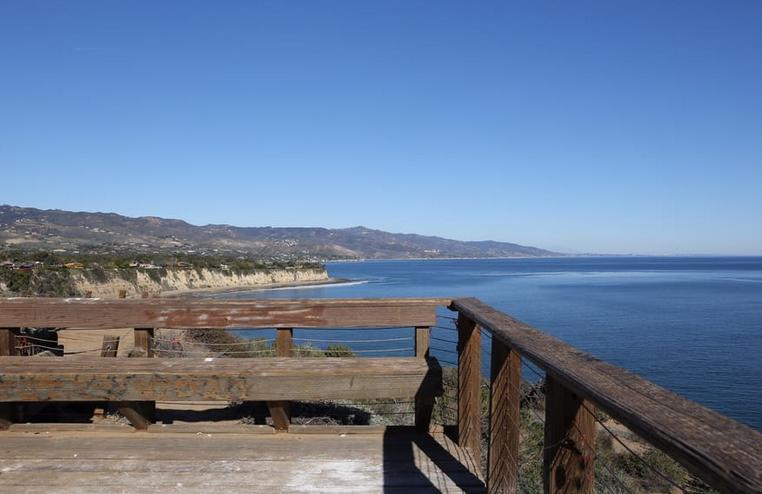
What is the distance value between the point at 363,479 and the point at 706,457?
7.75 ft

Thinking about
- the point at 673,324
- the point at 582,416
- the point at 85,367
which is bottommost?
the point at 673,324

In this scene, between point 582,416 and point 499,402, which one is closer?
point 582,416

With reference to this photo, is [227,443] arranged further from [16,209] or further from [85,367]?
[16,209]

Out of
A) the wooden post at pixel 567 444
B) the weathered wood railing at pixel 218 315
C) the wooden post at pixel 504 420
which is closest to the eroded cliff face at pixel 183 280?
the weathered wood railing at pixel 218 315

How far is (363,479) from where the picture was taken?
10.3 ft

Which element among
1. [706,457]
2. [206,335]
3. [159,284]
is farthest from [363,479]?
[159,284]

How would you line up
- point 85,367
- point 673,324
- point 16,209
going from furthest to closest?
point 16,209
point 673,324
point 85,367

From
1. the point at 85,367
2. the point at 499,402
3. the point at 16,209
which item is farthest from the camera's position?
the point at 16,209

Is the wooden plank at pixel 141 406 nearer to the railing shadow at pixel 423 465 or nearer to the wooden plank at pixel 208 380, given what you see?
the wooden plank at pixel 208 380

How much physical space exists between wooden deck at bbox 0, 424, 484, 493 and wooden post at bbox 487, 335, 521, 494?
29 cm

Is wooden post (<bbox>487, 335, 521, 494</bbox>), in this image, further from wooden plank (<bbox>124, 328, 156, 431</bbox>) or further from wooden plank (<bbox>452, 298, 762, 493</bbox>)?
wooden plank (<bbox>124, 328, 156, 431</bbox>)

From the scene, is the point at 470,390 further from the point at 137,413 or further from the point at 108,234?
the point at 108,234

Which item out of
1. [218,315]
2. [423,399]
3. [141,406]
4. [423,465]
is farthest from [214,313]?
[423,465]

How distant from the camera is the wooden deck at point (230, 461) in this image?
3.04 meters
